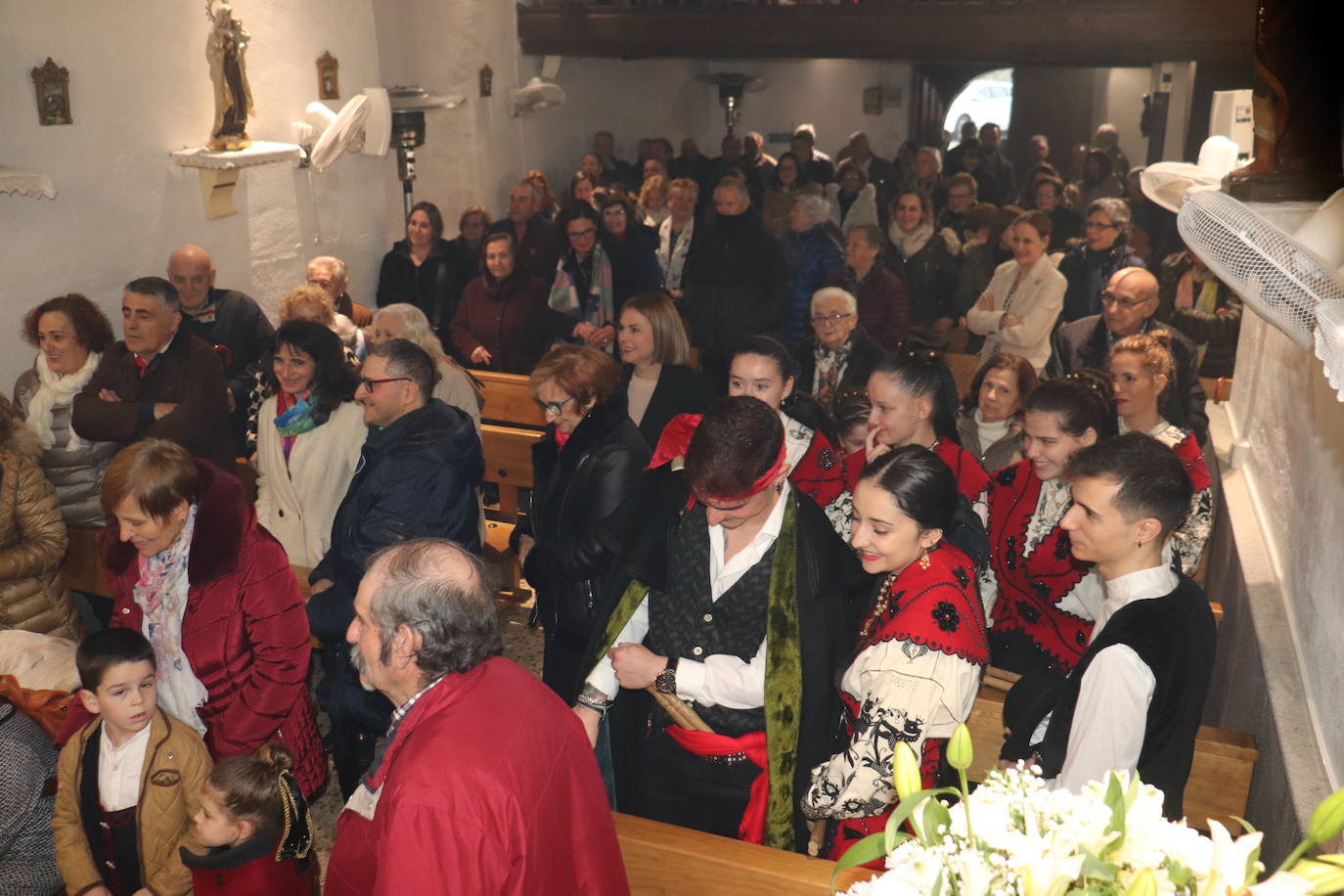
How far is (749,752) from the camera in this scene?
2.82 metres

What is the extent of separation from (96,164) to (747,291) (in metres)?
3.44

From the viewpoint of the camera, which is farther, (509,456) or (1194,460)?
(509,456)

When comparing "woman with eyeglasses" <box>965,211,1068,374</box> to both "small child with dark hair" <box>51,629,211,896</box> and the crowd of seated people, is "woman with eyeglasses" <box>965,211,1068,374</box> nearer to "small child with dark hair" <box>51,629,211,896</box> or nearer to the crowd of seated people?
the crowd of seated people

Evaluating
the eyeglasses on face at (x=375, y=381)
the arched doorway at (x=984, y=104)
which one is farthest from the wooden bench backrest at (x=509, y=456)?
the arched doorway at (x=984, y=104)

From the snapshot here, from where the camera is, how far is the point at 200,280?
18.3 ft

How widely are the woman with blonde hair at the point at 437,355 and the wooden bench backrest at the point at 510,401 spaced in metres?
0.70

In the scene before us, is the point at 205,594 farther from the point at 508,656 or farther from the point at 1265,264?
the point at 1265,264

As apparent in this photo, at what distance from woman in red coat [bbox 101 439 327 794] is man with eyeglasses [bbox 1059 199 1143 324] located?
468 centimetres

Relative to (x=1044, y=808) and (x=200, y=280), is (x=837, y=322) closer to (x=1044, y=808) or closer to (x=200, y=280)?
(x=200, y=280)

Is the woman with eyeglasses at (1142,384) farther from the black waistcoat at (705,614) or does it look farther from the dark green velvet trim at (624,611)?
the dark green velvet trim at (624,611)

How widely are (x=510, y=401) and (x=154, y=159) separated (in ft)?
7.46

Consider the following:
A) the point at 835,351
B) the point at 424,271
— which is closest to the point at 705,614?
the point at 835,351

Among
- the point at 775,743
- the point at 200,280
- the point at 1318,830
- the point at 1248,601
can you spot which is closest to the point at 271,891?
the point at 775,743

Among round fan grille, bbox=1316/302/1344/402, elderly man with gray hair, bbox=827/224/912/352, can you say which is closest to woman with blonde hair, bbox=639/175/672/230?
elderly man with gray hair, bbox=827/224/912/352
